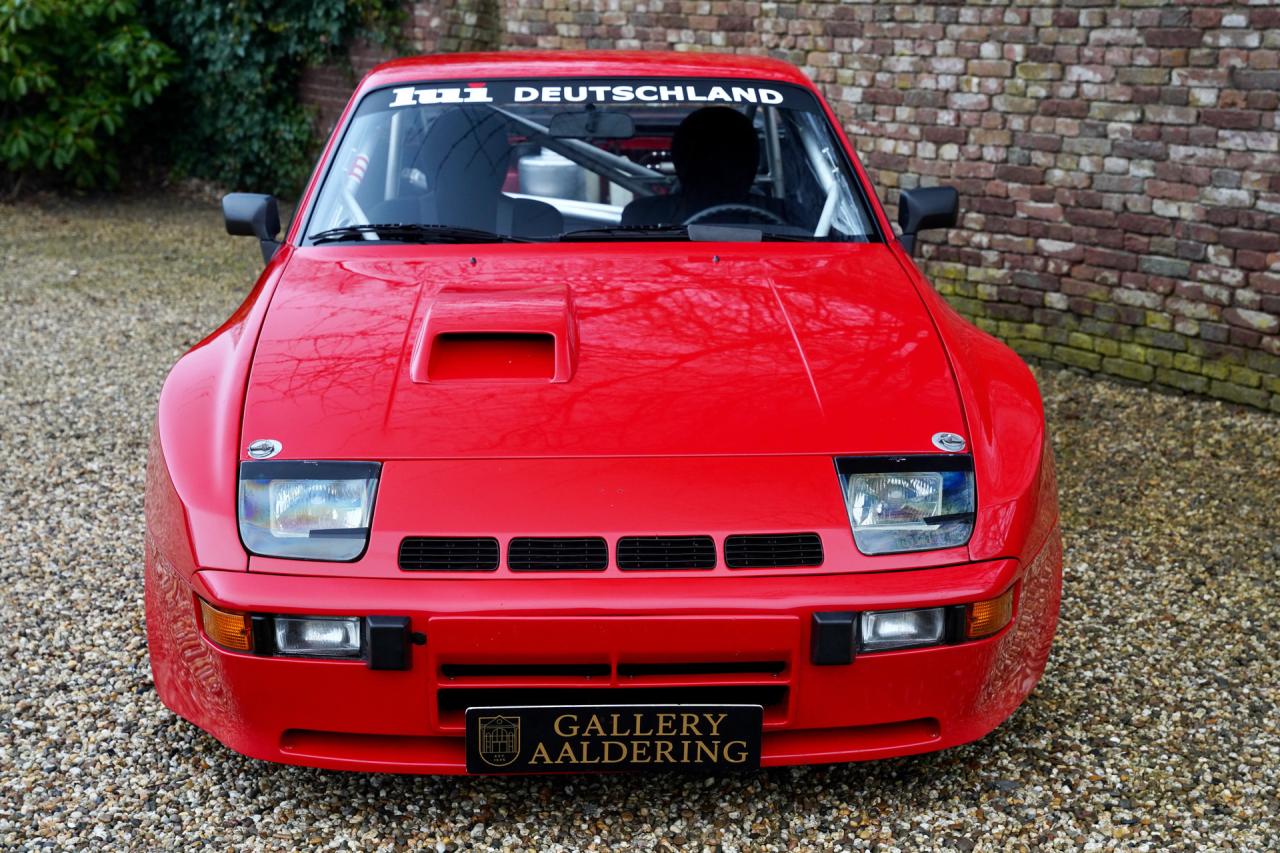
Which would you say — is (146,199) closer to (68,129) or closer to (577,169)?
(68,129)

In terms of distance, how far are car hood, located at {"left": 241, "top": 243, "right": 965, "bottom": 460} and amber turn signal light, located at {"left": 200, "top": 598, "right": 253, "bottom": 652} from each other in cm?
34

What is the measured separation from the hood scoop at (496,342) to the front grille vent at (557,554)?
44 cm

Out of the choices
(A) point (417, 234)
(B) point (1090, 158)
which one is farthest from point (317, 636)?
(B) point (1090, 158)

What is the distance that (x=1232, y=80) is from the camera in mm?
5781

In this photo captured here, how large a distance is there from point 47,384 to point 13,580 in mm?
2688

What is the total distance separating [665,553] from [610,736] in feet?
1.17

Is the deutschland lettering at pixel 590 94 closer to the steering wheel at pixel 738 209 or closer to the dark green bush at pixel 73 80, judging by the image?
the steering wheel at pixel 738 209

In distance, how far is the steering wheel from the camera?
3.73 meters

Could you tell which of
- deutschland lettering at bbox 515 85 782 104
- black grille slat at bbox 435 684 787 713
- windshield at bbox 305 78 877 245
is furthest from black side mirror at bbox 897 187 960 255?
black grille slat at bbox 435 684 787 713

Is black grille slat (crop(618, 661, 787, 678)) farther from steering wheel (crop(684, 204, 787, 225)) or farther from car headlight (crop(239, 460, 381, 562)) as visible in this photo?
steering wheel (crop(684, 204, 787, 225))

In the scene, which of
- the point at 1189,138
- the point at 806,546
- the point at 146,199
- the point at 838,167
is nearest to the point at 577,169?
the point at 838,167

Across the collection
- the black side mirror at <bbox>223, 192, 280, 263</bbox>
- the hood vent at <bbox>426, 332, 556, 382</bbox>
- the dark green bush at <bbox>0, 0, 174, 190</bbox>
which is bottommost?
the dark green bush at <bbox>0, 0, 174, 190</bbox>

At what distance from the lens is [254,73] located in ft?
37.4

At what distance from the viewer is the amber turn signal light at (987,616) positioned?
8.22 feet
